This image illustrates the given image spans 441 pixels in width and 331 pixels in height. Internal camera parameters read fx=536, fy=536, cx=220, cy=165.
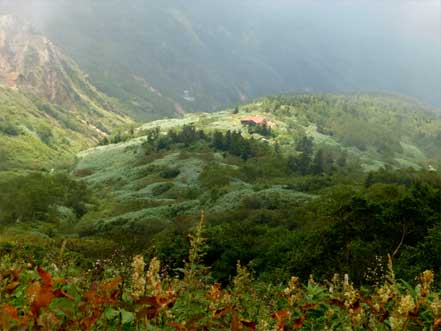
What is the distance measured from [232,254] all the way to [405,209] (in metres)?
21.5

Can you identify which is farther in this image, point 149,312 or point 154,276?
point 154,276

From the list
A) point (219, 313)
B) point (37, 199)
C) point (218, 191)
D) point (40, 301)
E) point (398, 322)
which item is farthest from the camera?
point (218, 191)

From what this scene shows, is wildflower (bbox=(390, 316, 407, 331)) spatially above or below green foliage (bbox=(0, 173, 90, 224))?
below

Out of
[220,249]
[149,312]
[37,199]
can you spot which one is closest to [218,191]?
[37,199]

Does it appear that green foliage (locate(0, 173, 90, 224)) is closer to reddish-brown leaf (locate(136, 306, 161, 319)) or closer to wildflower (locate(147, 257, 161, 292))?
wildflower (locate(147, 257, 161, 292))

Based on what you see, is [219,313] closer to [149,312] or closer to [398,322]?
[149,312]

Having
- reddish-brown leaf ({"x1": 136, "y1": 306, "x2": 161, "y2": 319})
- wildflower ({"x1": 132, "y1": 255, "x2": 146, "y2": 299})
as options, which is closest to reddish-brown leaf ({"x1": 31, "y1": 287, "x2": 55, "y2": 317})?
reddish-brown leaf ({"x1": 136, "y1": 306, "x2": 161, "y2": 319})

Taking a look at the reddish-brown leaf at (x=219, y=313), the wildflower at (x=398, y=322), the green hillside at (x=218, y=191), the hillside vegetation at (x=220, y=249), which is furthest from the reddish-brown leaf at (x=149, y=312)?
the green hillside at (x=218, y=191)

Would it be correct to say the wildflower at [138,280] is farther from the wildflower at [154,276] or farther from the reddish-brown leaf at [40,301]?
the reddish-brown leaf at [40,301]

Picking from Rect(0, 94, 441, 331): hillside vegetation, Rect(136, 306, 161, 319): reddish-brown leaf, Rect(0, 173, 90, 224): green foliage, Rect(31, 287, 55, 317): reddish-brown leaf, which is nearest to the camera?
Rect(31, 287, 55, 317): reddish-brown leaf

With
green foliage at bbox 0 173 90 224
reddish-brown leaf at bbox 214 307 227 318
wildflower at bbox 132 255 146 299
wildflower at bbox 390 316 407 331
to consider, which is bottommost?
reddish-brown leaf at bbox 214 307 227 318

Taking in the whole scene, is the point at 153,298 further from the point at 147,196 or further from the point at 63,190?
the point at 147,196

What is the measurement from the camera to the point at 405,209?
52.6 meters

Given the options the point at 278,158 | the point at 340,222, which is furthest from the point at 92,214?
the point at 278,158
